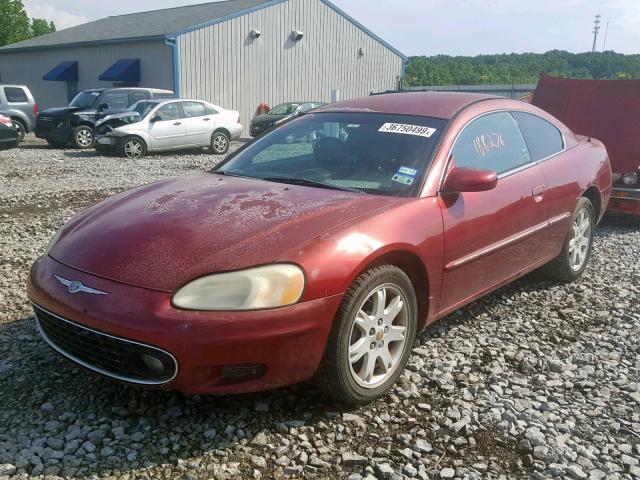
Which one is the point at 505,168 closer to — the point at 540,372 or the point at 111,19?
the point at 540,372

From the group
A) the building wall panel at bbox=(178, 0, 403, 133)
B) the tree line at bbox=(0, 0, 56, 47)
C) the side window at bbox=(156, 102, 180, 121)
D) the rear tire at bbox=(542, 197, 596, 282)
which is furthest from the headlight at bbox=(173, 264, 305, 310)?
the tree line at bbox=(0, 0, 56, 47)

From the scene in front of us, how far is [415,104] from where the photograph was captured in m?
4.07

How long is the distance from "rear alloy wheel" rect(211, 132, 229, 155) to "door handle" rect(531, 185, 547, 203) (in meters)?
12.9

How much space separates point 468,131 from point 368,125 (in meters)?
0.64

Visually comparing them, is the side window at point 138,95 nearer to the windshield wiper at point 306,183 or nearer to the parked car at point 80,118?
the parked car at point 80,118

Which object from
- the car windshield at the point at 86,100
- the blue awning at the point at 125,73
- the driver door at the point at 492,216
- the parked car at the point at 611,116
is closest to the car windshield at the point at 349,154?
the driver door at the point at 492,216

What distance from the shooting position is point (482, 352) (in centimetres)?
376

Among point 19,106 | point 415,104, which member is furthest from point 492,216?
point 19,106

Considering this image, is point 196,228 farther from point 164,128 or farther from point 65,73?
point 65,73

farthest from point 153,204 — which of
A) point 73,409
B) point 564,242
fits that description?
point 564,242

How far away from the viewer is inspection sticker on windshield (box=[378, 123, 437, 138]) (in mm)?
3691

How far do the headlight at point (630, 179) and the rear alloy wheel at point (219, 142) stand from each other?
36.8ft

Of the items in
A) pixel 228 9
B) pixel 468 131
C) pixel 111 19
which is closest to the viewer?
pixel 468 131

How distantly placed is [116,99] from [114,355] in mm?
15564
